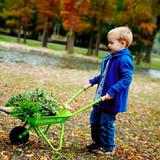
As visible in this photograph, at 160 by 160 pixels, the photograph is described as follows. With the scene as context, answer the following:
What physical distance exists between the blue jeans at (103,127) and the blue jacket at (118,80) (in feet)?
0.50

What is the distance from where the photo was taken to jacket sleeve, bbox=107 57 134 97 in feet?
9.79

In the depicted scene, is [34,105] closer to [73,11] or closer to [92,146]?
[92,146]

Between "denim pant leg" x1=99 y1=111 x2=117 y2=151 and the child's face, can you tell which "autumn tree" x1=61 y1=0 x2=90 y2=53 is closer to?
the child's face

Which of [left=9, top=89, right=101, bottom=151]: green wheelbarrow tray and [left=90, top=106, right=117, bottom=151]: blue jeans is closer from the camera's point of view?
[left=9, top=89, right=101, bottom=151]: green wheelbarrow tray

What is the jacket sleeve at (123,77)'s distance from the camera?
2.98 m

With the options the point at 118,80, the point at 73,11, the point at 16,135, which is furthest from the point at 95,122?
the point at 73,11

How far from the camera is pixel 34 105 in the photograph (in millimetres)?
2859

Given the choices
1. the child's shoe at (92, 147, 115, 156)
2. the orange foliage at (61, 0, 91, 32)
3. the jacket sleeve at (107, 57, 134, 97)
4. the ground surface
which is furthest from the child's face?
the orange foliage at (61, 0, 91, 32)

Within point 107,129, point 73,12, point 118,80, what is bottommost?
point 107,129

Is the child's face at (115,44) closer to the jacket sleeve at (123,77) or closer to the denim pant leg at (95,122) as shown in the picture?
the jacket sleeve at (123,77)

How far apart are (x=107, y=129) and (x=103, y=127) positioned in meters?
0.07

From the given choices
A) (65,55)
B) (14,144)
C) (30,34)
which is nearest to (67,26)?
(65,55)

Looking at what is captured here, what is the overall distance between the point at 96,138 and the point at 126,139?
1.17 meters

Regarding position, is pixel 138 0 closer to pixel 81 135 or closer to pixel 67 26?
pixel 81 135
